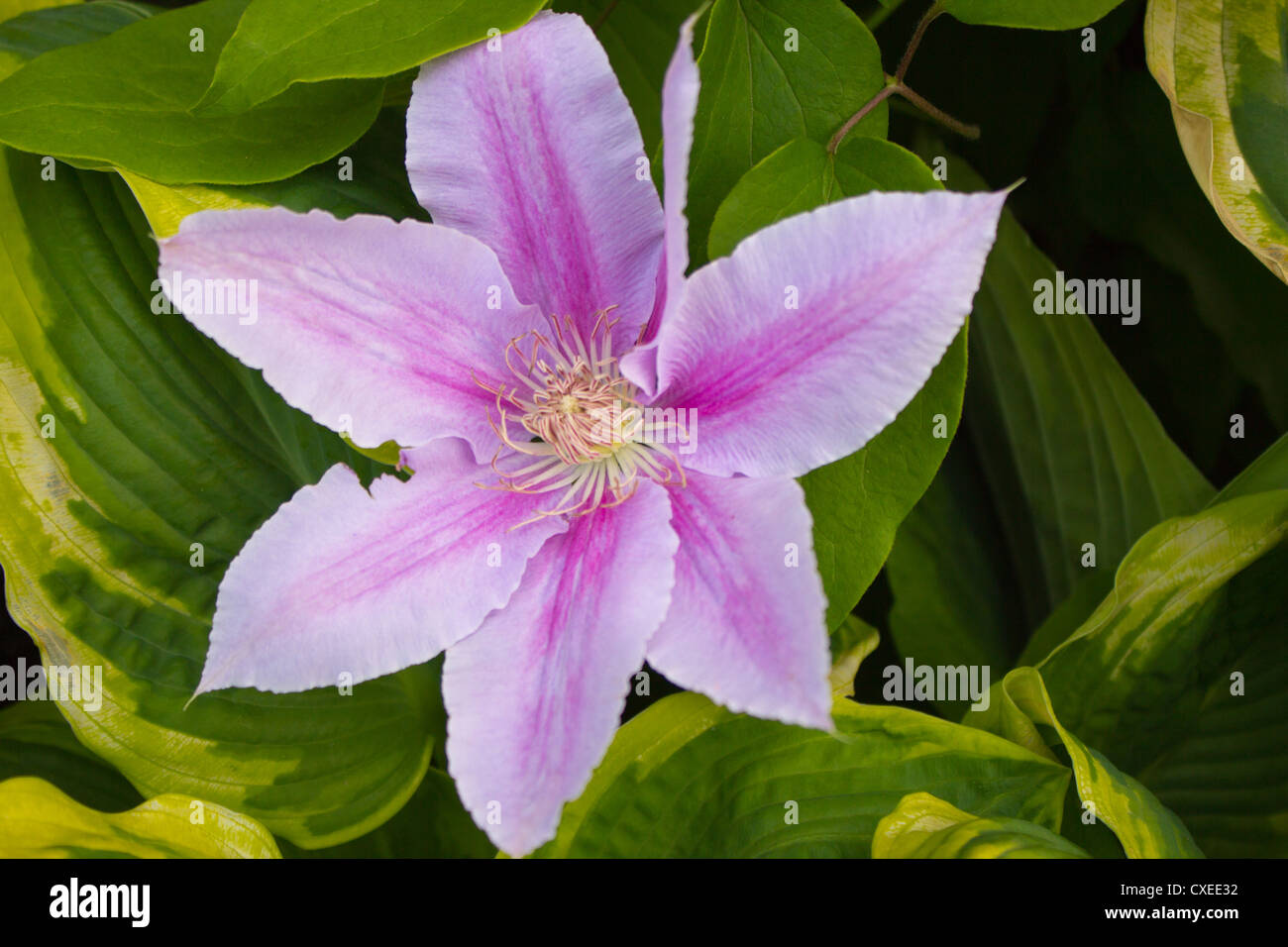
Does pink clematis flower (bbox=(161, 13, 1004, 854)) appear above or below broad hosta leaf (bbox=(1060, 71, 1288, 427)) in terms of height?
below

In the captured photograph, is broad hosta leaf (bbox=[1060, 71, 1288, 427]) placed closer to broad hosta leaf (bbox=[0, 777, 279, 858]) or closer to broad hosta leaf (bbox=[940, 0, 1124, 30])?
broad hosta leaf (bbox=[940, 0, 1124, 30])

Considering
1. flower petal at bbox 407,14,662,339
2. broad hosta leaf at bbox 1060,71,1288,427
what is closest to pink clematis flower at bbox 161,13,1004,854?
flower petal at bbox 407,14,662,339

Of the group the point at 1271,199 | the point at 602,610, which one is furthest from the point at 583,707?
the point at 1271,199

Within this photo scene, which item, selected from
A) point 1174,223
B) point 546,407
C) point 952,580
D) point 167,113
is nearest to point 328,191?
point 167,113

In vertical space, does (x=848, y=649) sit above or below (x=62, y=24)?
below

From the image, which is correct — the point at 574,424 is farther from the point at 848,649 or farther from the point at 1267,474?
the point at 1267,474

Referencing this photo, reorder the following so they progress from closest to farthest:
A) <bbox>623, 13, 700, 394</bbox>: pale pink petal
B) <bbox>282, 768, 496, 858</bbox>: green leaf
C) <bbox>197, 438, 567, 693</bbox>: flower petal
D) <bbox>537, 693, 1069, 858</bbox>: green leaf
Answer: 1. <bbox>623, 13, 700, 394</bbox>: pale pink petal
2. <bbox>197, 438, 567, 693</bbox>: flower petal
3. <bbox>537, 693, 1069, 858</bbox>: green leaf
4. <bbox>282, 768, 496, 858</bbox>: green leaf
